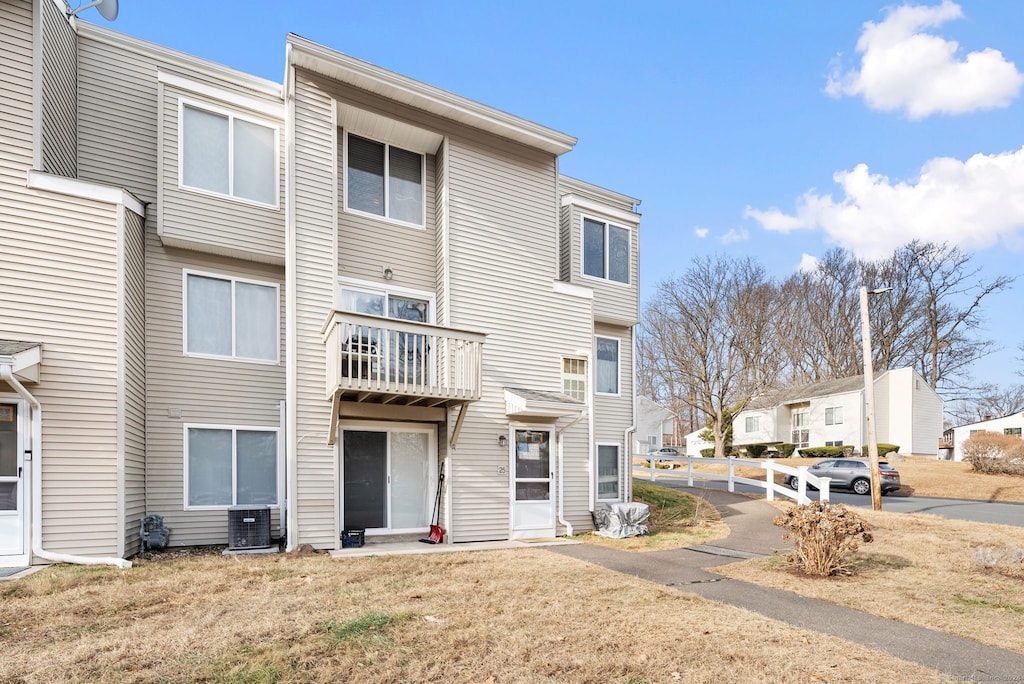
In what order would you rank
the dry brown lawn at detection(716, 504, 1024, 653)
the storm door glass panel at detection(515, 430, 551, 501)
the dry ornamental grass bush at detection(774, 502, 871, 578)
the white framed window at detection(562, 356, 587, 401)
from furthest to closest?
the white framed window at detection(562, 356, 587, 401), the storm door glass panel at detection(515, 430, 551, 501), the dry ornamental grass bush at detection(774, 502, 871, 578), the dry brown lawn at detection(716, 504, 1024, 653)

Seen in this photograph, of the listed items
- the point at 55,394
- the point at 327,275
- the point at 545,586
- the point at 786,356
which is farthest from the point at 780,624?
the point at 786,356

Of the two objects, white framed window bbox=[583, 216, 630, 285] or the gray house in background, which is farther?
white framed window bbox=[583, 216, 630, 285]

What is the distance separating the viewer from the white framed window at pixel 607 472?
46.3 feet

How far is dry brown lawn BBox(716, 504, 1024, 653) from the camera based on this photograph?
20.1 feet

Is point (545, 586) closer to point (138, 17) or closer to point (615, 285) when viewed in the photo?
point (615, 285)

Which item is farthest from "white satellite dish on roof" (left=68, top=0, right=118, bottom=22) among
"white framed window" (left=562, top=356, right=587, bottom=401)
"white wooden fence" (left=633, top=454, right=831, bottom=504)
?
"white wooden fence" (left=633, top=454, right=831, bottom=504)

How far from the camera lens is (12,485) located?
25.6 ft

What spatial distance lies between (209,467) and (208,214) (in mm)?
4401

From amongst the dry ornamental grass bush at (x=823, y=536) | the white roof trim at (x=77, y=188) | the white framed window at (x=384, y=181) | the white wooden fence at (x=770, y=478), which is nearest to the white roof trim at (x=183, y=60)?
the white framed window at (x=384, y=181)

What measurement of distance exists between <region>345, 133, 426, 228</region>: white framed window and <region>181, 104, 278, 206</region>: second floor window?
1400mm

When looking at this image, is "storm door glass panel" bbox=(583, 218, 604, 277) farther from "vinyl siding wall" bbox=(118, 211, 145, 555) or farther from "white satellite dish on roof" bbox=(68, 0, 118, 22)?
"white satellite dish on roof" bbox=(68, 0, 118, 22)

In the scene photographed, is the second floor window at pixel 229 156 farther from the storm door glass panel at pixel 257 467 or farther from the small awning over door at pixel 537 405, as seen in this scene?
the small awning over door at pixel 537 405

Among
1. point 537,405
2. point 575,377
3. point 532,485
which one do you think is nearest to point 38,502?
point 537,405

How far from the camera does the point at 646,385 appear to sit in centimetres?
4106
